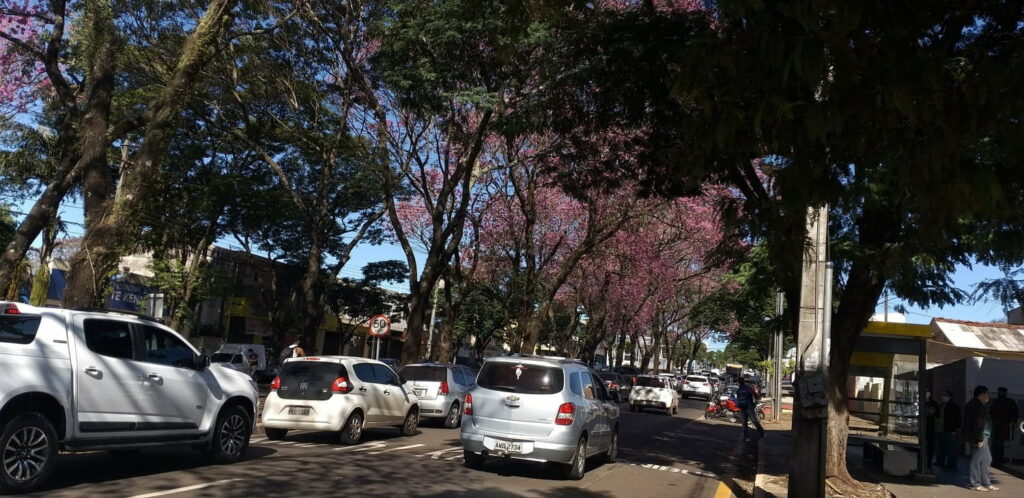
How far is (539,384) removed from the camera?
11.1 meters

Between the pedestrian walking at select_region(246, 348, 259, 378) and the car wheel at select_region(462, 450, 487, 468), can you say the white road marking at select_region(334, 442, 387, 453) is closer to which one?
the car wheel at select_region(462, 450, 487, 468)

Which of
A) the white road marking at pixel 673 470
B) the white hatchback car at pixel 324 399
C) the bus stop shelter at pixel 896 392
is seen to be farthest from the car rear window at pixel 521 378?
the bus stop shelter at pixel 896 392

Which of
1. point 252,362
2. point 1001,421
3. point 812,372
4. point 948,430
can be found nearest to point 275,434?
point 812,372

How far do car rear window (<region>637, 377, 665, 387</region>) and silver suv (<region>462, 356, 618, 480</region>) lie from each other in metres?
19.6

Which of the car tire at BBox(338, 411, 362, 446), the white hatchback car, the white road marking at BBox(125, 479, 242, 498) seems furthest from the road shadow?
the car tire at BBox(338, 411, 362, 446)

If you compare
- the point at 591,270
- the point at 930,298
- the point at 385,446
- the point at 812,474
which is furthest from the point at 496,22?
the point at 591,270

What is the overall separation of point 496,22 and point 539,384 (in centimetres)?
784

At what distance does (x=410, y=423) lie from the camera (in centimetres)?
1592

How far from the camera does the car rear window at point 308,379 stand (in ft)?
43.7

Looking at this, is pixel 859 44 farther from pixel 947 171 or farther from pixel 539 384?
pixel 539 384

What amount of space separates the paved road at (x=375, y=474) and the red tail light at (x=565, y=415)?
2.76 ft

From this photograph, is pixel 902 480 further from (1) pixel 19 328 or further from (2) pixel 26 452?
(1) pixel 19 328

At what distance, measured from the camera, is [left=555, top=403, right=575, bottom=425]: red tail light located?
10711 mm

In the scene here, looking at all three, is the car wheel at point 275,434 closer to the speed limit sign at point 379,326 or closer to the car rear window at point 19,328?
the car rear window at point 19,328
